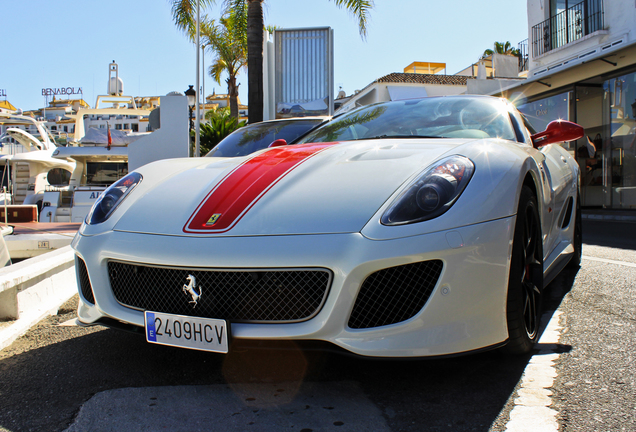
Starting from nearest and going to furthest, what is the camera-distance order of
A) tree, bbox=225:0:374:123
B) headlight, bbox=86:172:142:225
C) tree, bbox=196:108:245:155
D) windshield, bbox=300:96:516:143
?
1. headlight, bbox=86:172:142:225
2. windshield, bbox=300:96:516:143
3. tree, bbox=225:0:374:123
4. tree, bbox=196:108:245:155

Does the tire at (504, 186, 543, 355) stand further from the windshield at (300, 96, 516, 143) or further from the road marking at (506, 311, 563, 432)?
the windshield at (300, 96, 516, 143)

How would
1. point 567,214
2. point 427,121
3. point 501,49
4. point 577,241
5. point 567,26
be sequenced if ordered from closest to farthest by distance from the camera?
point 427,121, point 567,214, point 577,241, point 567,26, point 501,49

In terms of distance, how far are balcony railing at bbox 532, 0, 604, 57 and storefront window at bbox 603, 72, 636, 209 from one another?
3.85 m

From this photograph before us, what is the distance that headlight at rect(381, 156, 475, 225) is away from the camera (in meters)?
1.79

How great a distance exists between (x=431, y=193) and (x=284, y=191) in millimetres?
586

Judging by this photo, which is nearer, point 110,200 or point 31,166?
point 110,200

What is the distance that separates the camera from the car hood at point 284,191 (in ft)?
6.13

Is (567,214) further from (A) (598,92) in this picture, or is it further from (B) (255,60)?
(A) (598,92)

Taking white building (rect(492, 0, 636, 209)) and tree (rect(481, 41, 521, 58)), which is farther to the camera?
tree (rect(481, 41, 521, 58))

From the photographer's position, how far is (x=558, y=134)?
9.48ft

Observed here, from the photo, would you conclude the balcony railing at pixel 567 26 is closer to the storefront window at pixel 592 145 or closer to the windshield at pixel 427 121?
the storefront window at pixel 592 145

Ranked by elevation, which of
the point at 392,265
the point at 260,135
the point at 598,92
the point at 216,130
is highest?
the point at 598,92

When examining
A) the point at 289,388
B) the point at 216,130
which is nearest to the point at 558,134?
the point at 289,388

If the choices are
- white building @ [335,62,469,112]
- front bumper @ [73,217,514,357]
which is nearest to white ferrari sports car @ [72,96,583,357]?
front bumper @ [73,217,514,357]
